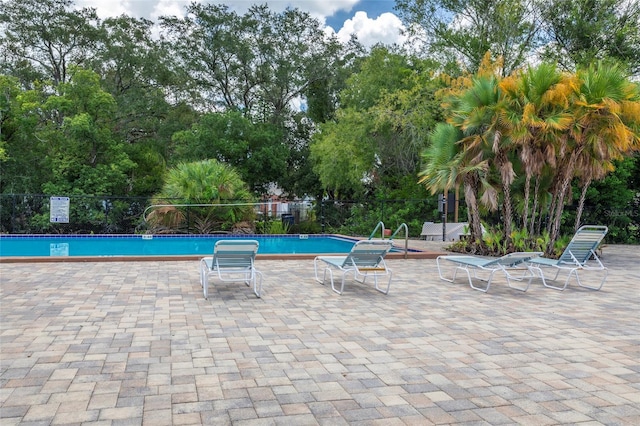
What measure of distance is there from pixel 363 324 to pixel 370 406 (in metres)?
2.06

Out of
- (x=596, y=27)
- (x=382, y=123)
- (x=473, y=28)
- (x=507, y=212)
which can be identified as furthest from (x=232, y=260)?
(x=596, y=27)

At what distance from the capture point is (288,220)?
19391mm

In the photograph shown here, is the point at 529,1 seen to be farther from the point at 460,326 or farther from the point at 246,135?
the point at 460,326

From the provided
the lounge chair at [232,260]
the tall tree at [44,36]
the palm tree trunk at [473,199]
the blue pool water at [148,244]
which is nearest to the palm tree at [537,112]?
the palm tree trunk at [473,199]

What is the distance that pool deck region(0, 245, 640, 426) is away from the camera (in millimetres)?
2873

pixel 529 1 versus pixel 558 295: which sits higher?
pixel 529 1

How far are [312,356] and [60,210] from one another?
15.5 meters

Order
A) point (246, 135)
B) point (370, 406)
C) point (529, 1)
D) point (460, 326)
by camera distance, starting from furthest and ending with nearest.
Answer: point (246, 135)
point (529, 1)
point (460, 326)
point (370, 406)

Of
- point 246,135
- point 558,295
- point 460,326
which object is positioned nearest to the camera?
point 460,326

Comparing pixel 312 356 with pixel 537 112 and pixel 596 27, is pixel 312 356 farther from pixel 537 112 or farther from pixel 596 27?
pixel 596 27

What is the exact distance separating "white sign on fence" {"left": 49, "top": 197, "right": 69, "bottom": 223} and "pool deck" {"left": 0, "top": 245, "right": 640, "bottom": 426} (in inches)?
426

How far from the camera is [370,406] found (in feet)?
9.67

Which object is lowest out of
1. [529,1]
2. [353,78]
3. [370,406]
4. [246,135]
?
[370,406]

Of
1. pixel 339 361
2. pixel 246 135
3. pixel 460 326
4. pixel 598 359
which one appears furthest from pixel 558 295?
pixel 246 135
